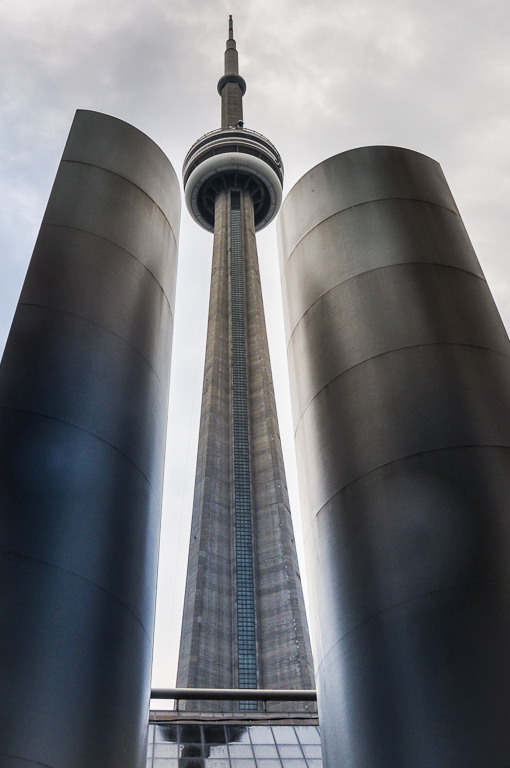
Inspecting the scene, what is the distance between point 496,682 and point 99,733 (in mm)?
3840

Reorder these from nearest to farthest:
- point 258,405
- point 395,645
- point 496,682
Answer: point 496,682 < point 395,645 < point 258,405

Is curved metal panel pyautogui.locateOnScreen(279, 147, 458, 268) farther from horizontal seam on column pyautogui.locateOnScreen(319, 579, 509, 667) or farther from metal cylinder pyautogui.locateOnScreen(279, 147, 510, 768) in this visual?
horizontal seam on column pyautogui.locateOnScreen(319, 579, 509, 667)

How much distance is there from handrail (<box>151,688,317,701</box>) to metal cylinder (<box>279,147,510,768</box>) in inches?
92.4

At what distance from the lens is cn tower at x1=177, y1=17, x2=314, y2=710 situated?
4203 centimetres

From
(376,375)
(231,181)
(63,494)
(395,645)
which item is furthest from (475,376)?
(231,181)

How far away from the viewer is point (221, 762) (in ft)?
37.2

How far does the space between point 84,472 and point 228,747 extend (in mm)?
5946

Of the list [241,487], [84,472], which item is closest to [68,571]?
[84,472]

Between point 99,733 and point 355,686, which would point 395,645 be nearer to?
point 355,686

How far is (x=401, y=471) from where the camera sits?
8.60m

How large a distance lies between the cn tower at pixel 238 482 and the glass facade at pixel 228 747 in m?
25.9

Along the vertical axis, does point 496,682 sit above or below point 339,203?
below

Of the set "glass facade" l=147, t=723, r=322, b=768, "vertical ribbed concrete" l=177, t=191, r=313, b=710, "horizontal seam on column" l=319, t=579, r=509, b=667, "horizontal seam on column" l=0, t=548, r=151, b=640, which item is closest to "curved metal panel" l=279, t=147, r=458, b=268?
"horizontal seam on column" l=319, t=579, r=509, b=667

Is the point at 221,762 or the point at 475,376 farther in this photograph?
the point at 221,762
